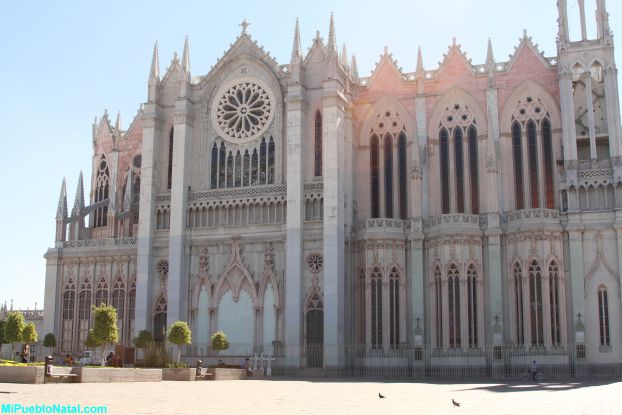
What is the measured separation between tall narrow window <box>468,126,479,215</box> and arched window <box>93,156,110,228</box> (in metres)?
26.6

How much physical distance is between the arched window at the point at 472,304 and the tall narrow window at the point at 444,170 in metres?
4.82

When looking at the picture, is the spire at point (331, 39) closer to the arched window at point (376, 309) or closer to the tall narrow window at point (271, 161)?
the tall narrow window at point (271, 161)

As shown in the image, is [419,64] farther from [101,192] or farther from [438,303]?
[101,192]

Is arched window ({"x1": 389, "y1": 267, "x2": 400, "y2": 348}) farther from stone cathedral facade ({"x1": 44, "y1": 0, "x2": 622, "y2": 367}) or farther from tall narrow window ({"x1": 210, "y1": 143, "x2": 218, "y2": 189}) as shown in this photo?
tall narrow window ({"x1": 210, "y1": 143, "x2": 218, "y2": 189})

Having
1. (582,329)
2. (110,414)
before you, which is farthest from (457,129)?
(110,414)

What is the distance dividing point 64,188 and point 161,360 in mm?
20495

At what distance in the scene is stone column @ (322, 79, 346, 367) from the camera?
154ft

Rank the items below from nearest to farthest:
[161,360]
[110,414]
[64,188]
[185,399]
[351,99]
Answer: [110,414] < [185,399] < [161,360] < [351,99] < [64,188]

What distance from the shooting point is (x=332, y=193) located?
159ft

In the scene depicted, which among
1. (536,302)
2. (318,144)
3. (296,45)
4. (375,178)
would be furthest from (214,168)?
(536,302)

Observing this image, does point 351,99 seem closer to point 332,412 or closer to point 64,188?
point 64,188

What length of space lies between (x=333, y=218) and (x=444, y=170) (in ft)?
25.5

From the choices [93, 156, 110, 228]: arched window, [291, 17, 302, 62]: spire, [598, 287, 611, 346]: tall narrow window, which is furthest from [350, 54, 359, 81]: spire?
[598, 287, 611, 346]: tall narrow window

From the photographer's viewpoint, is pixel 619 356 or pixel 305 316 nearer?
pixel 619 356
